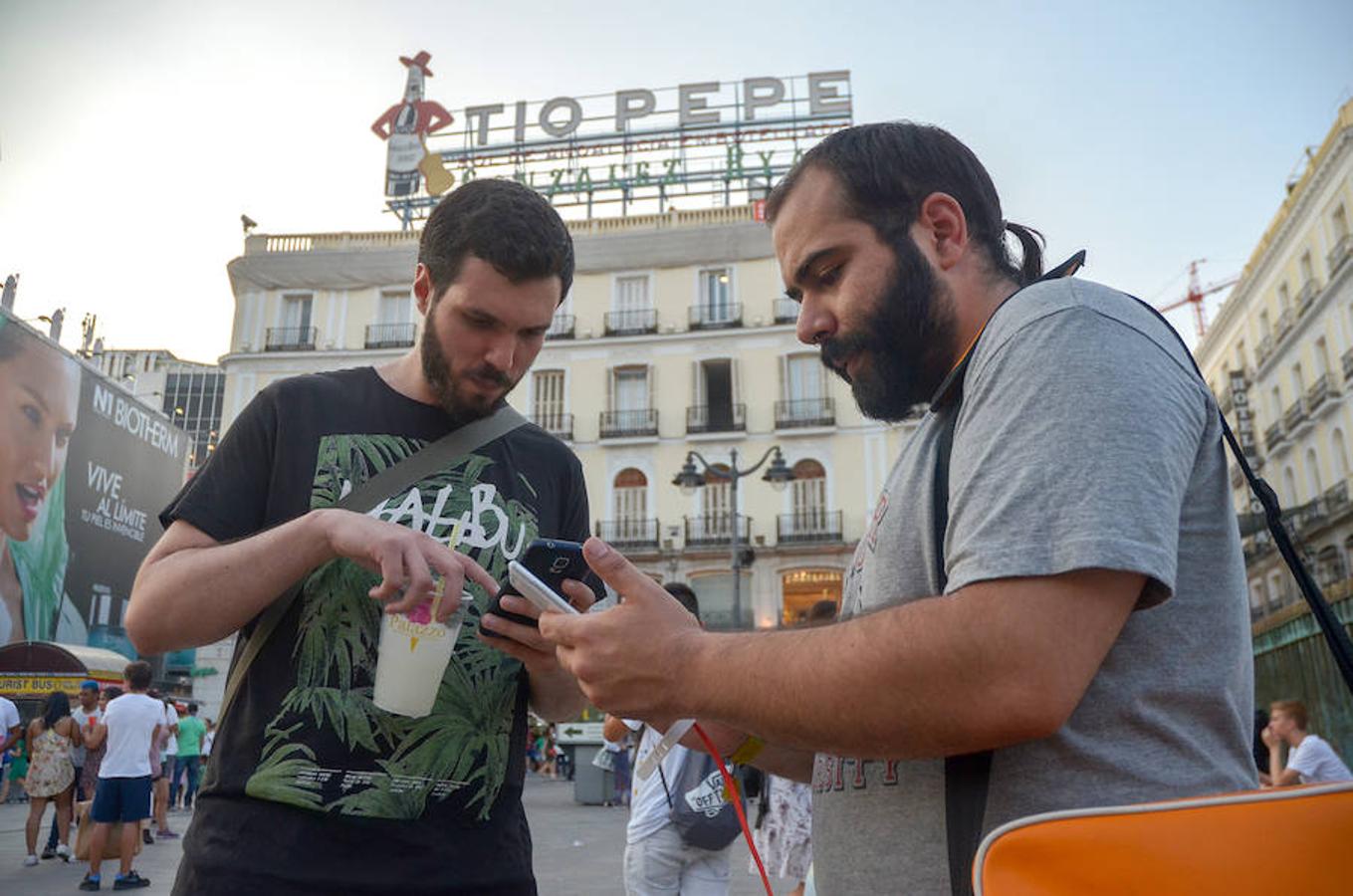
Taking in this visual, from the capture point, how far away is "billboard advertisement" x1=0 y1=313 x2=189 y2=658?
21094 mm

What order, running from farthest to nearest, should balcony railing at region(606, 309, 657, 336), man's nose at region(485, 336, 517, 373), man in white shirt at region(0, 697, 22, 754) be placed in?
1. balcony railing at region(606, 309, 657, 336)
2. man in white shirt at region(0, 697, 22, 754)
3. man's nose at region(485, 336, 517, 373)

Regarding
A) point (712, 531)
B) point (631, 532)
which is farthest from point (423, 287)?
point (631, 532)

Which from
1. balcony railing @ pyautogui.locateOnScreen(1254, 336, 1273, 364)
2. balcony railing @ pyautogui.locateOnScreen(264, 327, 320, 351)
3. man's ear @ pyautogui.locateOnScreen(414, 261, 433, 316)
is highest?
balcony railing @ pyautogui.locateOnScreen(1254, 336, 1273, 364)

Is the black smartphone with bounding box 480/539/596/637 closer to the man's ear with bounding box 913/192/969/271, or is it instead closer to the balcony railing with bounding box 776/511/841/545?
the man's ear with bounding box 913/192/969/271

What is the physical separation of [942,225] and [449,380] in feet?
3.56

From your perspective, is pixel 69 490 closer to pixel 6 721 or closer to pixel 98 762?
pixel 6 721

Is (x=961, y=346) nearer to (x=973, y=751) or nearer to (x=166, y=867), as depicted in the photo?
(x=973, y=751)

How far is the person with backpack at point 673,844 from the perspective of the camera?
192 inches

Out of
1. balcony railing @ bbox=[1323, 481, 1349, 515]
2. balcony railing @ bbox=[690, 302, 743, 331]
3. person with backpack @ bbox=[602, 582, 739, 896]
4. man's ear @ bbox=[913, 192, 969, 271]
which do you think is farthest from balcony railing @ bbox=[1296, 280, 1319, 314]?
man's ear @ bbox=[913, 192, 969, 271]

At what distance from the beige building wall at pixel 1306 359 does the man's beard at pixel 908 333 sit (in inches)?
1159

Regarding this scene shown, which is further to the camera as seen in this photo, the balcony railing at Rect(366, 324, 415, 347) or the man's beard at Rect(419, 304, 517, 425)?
the balcony railing at Rect(366, 324, 415, 347)

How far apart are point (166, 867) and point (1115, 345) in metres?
10.8

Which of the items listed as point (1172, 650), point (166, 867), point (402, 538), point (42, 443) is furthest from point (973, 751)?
point (42, 443)

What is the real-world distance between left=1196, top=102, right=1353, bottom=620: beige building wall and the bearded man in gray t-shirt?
97.1 feet
